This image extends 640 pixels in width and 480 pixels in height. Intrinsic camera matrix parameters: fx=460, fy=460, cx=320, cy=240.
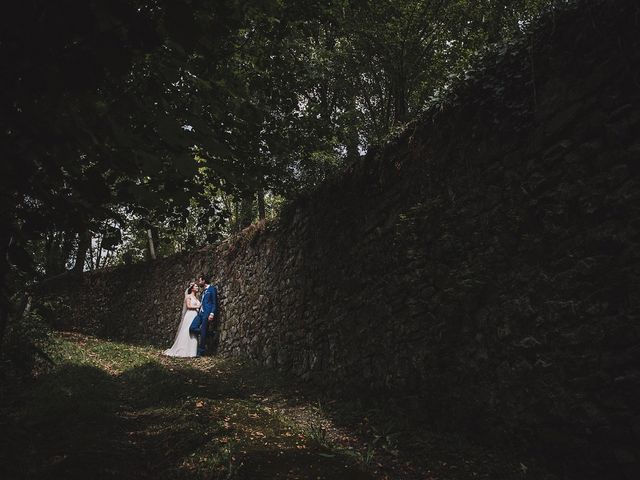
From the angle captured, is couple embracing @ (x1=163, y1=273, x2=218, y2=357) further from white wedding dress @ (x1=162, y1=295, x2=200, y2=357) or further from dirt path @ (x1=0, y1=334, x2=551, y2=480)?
dirt path @ (x1=0, y1=334, x2=551, y2=480)

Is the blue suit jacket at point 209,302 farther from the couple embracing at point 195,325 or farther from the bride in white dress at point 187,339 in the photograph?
the bride in white dress at point 187,339

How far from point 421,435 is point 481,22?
928 cm

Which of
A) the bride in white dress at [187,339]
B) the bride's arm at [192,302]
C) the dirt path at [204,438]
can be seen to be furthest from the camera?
the bride's arm at [192,302]

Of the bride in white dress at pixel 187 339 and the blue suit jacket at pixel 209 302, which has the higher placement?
the blue suit jacket at pixel 209 302

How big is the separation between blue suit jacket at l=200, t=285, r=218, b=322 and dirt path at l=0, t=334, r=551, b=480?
4.54 meters

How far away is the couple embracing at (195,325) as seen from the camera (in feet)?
37.3

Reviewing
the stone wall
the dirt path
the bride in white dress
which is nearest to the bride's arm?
the bride in white dress

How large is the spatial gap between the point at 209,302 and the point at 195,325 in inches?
25.8

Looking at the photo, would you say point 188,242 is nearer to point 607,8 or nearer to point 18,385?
point 18,385

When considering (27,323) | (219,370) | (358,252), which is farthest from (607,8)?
(27,323)

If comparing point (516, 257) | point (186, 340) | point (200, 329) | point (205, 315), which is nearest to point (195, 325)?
point (200, 329)

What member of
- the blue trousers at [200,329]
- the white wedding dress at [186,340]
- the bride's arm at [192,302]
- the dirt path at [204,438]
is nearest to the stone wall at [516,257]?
the dirt path at [204,438]

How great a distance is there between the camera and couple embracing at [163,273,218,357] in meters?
11.4

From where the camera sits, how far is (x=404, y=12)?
9.67 meters
